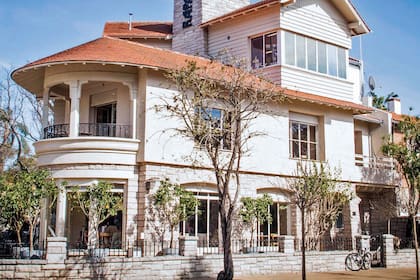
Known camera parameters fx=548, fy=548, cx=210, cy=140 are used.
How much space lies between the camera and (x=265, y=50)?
24703 millimetres

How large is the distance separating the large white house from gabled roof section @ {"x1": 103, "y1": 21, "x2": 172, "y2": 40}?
0.08 meters

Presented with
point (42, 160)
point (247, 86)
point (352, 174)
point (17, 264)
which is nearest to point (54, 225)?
point (42, 160)

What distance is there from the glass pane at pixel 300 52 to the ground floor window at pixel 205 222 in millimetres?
7839

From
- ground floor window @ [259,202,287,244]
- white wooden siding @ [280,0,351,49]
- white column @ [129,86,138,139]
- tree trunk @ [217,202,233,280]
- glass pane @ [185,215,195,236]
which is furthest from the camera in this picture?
white wooden siding @ [280,0,351,49]

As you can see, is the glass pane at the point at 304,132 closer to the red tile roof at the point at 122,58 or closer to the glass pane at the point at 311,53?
the red tile roof at the point at 122,58

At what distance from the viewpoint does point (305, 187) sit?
17.0 m

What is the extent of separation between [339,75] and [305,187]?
10585mm

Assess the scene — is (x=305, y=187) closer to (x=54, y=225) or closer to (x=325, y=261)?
(x=325, y=261)

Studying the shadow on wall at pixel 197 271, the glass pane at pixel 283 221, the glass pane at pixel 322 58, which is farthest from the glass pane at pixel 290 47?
the shadow on wall at pixel 197 271

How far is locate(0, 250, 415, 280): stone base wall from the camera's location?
14680 mm

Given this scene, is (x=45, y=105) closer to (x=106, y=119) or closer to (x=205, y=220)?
(x=106, y=119)

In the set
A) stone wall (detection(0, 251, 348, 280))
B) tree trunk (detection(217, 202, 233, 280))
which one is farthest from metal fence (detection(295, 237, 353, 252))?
tree trunk (detection(217, 202, 233, 280))

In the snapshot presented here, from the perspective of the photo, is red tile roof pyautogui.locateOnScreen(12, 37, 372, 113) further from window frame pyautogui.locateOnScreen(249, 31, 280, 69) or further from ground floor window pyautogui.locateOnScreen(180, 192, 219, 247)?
ground floor window pyautogui.locateOnScreen(180, 192, 219, 247)

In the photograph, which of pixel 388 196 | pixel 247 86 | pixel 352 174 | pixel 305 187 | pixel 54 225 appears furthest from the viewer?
pixel 388 196
